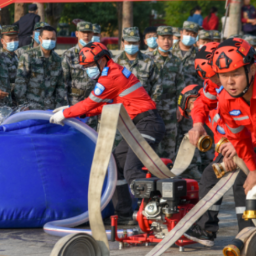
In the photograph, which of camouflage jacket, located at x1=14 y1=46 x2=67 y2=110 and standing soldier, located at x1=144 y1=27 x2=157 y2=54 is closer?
camouflage jacket, located at x1=14 y1=46 x2=67 y2=110

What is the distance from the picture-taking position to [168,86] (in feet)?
29.7

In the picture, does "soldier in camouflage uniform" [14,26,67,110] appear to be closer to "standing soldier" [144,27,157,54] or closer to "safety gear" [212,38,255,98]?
"standing soldier" [144,27,157,54]

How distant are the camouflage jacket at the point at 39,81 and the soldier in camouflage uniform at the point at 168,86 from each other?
174cm

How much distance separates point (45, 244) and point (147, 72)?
4.19 metres

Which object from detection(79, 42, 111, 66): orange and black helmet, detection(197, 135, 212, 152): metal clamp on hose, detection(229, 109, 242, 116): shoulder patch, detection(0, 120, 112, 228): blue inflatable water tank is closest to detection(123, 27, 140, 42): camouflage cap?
detection(0, 120, 112, 228): blue inflatable water tank

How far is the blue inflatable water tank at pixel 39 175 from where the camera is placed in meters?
5.66

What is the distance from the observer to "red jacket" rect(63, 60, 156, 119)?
5535 mm

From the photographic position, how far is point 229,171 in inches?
169

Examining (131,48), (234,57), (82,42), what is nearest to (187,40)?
(131,48)

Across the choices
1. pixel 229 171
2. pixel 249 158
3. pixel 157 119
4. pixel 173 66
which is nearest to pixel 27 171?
pixel 157 119

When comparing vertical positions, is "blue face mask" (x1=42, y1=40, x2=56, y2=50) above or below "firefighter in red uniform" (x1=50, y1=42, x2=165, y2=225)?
above

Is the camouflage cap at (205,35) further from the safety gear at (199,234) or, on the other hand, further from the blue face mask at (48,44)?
the safety gear at (199,234)

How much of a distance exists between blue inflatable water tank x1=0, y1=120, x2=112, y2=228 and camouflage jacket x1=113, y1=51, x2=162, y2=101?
2.63 meters

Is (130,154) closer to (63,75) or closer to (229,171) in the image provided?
(229,171)
